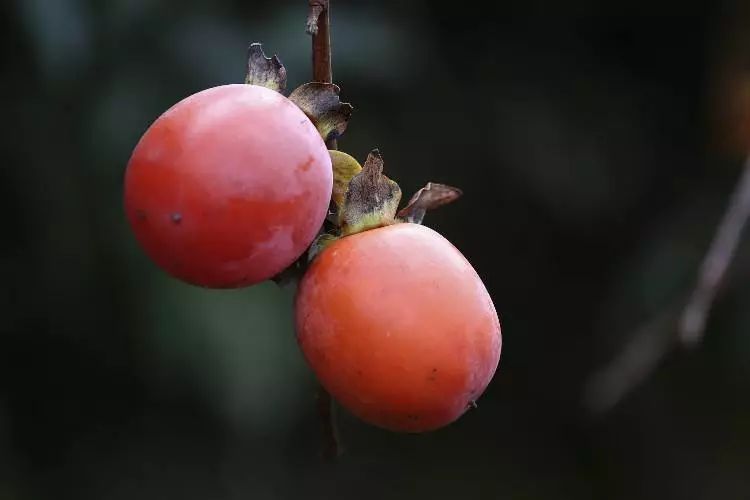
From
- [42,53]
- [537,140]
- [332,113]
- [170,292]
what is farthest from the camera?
[537,140]

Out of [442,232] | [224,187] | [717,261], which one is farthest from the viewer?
[442,232]

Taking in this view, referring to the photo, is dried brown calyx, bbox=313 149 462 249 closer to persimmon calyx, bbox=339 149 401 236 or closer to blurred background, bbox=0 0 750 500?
persimmon calyx, bbox=339 149 401 236

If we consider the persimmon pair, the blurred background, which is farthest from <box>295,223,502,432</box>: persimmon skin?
the blurred background

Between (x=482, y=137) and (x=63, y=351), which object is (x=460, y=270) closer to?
(x=63, y=351)

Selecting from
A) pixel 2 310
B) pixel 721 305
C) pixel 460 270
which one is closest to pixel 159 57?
pixel 2 310

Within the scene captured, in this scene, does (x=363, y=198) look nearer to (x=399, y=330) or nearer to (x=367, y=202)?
(x=367, y=202)

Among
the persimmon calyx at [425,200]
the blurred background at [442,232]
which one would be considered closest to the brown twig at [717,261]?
the persimmon calyx at [425,200]

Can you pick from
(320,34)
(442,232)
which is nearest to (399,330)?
(320,34)
